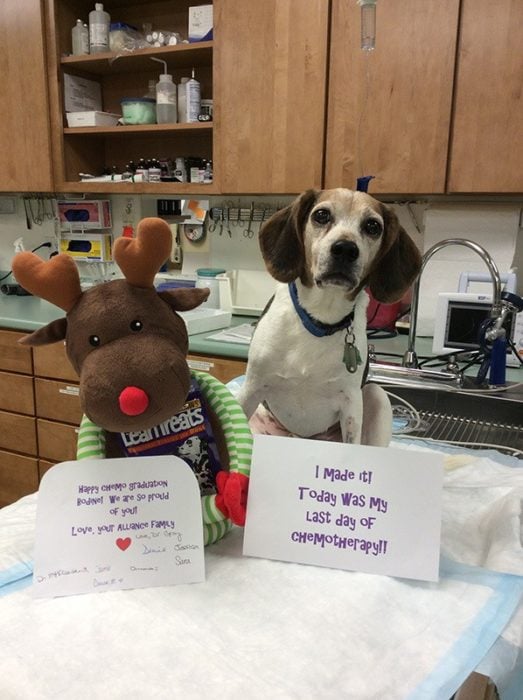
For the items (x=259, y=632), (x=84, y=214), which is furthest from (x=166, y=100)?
(x=259, y=632)

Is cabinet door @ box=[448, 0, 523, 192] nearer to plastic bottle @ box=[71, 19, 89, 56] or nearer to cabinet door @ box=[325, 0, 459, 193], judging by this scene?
cabinet door @ box=[325, 0, 459, 193]

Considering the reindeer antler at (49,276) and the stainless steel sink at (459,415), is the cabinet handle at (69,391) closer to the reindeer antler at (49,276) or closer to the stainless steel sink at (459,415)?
the stainless steel sink at (459,415)

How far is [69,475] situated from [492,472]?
2.25 ft

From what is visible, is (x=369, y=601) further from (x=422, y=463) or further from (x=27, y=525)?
(x=27, y=525)

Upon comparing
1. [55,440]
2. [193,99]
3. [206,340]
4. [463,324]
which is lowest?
[55,440]

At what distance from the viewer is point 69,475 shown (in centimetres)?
58

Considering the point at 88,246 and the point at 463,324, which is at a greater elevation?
the point at 88,246

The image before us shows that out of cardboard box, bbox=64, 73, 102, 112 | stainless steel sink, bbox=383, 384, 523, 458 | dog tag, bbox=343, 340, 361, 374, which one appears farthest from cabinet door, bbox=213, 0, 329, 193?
dog tag, bbox=343, 340, 361, 374

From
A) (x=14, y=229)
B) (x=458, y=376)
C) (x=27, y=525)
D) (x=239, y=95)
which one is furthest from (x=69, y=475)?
(x=14, y=229)

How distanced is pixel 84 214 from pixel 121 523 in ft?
7.60

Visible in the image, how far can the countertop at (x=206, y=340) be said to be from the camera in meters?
1.75

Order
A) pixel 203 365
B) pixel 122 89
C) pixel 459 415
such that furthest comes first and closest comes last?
pixel 122 89 < pixel 203 365 < pixel 459 415

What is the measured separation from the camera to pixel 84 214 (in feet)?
8.54

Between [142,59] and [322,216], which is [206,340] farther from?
[142,59]
